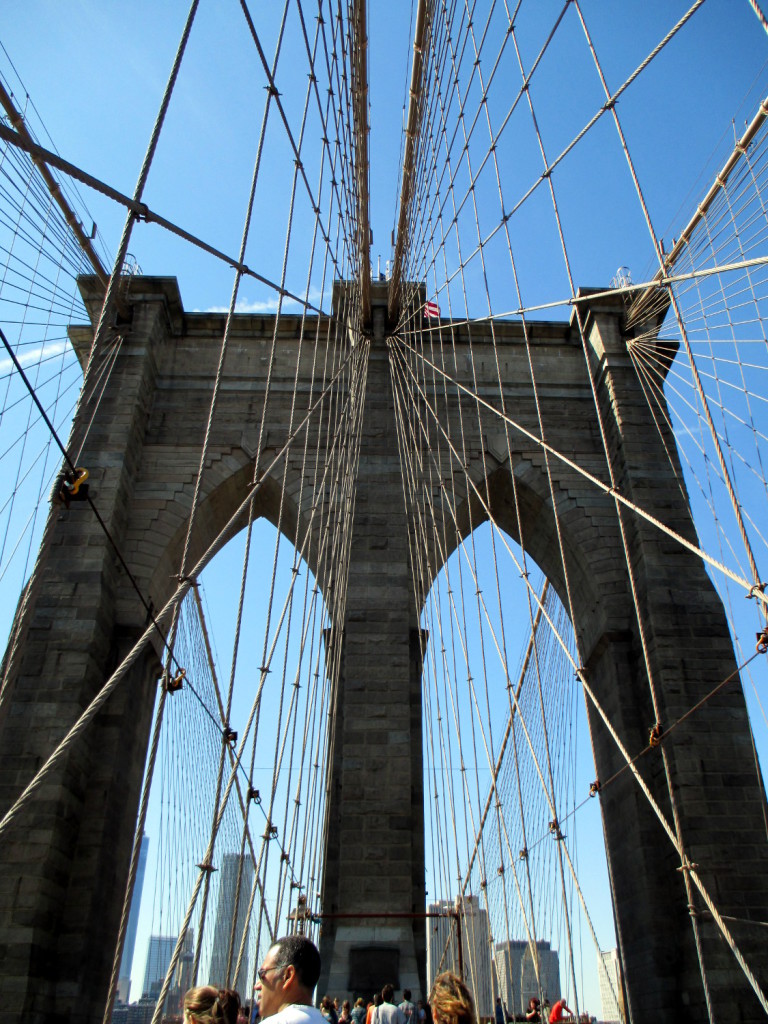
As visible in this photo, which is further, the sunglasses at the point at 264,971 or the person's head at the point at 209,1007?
the person's head at the point at 209,1007

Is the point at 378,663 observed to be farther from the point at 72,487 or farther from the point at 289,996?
the point at 289,996

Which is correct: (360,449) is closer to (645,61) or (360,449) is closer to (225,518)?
(225,518)

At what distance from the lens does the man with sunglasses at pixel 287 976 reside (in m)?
1.63

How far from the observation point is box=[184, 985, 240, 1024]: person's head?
1.83 meters

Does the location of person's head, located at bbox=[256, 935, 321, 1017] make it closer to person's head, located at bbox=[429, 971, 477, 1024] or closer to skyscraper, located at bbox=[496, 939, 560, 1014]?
person's head, located at bbox=[429, 971, 477, 1024]

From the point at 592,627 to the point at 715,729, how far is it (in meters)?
1.91

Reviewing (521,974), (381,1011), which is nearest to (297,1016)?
(381,1011)

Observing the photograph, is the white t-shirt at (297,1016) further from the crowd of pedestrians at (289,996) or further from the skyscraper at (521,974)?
the skyscraper at (521,974)

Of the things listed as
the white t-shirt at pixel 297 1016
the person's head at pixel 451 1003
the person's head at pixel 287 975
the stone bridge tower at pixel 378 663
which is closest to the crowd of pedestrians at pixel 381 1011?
the stone bridge tower at pixel 378 663

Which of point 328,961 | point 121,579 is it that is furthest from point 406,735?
point 121,579

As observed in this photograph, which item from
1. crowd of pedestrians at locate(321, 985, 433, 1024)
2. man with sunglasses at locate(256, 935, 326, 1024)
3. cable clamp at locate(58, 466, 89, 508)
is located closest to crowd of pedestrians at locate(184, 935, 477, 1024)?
man with sunglasses at locate(256, 935, 326, 1024)

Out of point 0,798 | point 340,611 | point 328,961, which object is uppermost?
point 340,611

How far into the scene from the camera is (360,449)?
10.4m

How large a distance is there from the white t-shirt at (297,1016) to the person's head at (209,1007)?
38 cm
